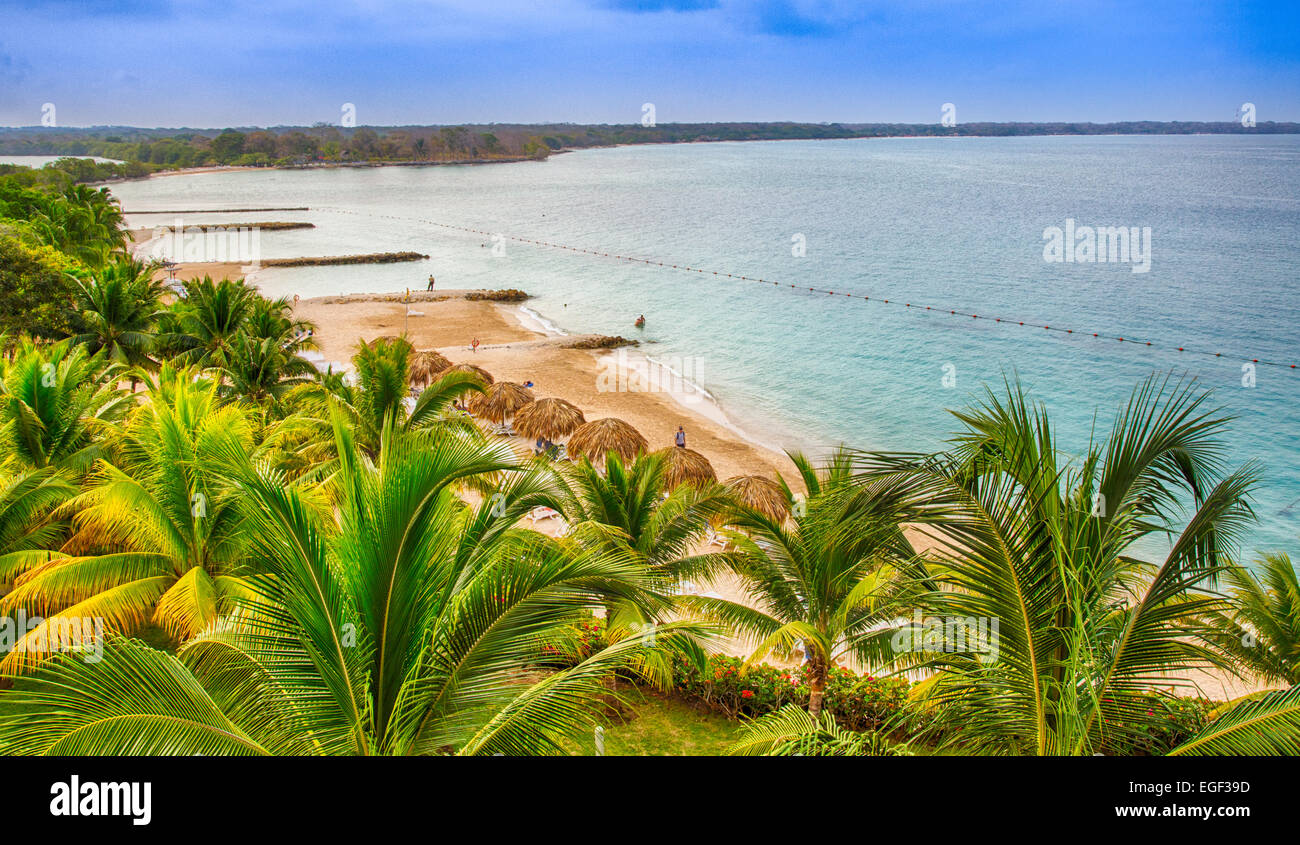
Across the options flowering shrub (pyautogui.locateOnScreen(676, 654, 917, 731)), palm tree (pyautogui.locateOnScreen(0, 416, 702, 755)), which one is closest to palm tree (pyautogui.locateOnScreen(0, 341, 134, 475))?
palm tree (pyautogui.locateOnScreen(0, 416, 702, 755))

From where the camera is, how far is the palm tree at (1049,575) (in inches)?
168

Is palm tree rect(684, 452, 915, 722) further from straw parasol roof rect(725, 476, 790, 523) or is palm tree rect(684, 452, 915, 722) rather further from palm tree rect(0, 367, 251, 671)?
straw parasol roof rect(725, 476, 790, 523)

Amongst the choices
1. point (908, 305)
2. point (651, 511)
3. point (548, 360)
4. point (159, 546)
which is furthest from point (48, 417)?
point (908, 305)

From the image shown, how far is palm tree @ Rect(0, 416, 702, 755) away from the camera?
13.5 ft

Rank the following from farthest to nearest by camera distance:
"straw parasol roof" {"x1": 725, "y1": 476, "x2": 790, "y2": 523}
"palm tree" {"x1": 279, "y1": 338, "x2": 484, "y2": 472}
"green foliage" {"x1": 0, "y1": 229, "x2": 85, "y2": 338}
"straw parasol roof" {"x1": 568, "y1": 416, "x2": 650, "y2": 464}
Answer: "green foliage" {"x1": 0, "y1": 229, "x2": 85, "y2": 338} < "straw parasol roof" {"x1": 568, "y1": 416, "x2": 650, "y2": 464} < "straw parasol roof" {"x1": 725, "y1": 476, "x2": 790, "y2": 523} < "palm tree" {"x1": 279, "y1": 338, "x2": 484, "y2": 472}

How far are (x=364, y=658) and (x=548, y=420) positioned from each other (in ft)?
61.3

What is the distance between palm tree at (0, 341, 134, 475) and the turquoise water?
21.2 metres

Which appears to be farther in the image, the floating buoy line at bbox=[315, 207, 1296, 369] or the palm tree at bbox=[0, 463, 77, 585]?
the floating buoy line at bbox=[315, 207, 1296, 369]

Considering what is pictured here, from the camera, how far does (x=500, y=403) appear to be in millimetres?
25109

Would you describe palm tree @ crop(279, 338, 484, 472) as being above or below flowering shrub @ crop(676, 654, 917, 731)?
above
